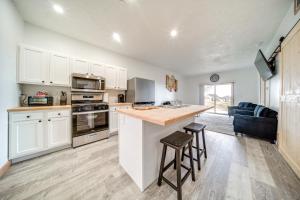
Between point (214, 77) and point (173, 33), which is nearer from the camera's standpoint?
point (173, 33)

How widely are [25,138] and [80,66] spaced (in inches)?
72.6

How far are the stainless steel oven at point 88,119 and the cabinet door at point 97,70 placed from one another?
0.63 metres

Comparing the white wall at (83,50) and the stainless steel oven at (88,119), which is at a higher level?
the white wall at (83,50)

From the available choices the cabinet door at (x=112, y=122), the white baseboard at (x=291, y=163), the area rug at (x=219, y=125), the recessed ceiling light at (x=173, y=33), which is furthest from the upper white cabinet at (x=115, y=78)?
the white baseboard at (x=291, y=163)

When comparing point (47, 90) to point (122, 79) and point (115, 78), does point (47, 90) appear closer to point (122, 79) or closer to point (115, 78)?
point (115, 78)

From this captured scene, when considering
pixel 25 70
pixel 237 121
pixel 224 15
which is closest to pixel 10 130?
pixel 25 70

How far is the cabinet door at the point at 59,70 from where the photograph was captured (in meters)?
2.38

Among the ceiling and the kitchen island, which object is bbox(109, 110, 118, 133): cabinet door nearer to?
the kitchen island

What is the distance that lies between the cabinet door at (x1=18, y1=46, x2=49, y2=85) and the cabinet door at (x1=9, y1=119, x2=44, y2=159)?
2.84 feet

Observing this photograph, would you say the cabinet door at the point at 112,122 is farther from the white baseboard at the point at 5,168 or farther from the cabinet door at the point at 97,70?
the white baseboard at the point at 5,168

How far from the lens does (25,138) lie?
1.89 metres

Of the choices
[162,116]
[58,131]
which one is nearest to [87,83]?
[58,131]

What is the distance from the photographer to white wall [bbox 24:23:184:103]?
2401mm

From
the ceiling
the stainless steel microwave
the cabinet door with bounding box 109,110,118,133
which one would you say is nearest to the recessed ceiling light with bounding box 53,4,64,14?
the ceiling
